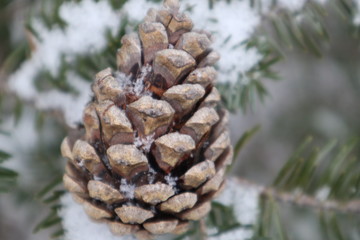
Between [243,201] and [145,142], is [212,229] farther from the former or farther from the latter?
[145,142]

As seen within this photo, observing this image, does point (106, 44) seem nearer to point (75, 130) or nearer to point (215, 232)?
point (75, 130)

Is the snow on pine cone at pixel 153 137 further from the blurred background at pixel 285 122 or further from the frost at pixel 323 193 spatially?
the blurred background at pixel 285 122

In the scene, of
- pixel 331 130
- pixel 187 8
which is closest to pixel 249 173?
pixel 331 130

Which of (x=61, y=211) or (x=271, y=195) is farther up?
(x=61, y=211)

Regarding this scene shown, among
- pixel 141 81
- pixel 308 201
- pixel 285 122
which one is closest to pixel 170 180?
pixel 141 81

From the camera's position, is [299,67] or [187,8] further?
[299,67]

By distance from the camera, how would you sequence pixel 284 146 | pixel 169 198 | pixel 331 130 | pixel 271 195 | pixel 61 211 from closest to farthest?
pixel 169 198
pixel 61 211
pixel 271 195
pixel 331 130
pixel 284 146
